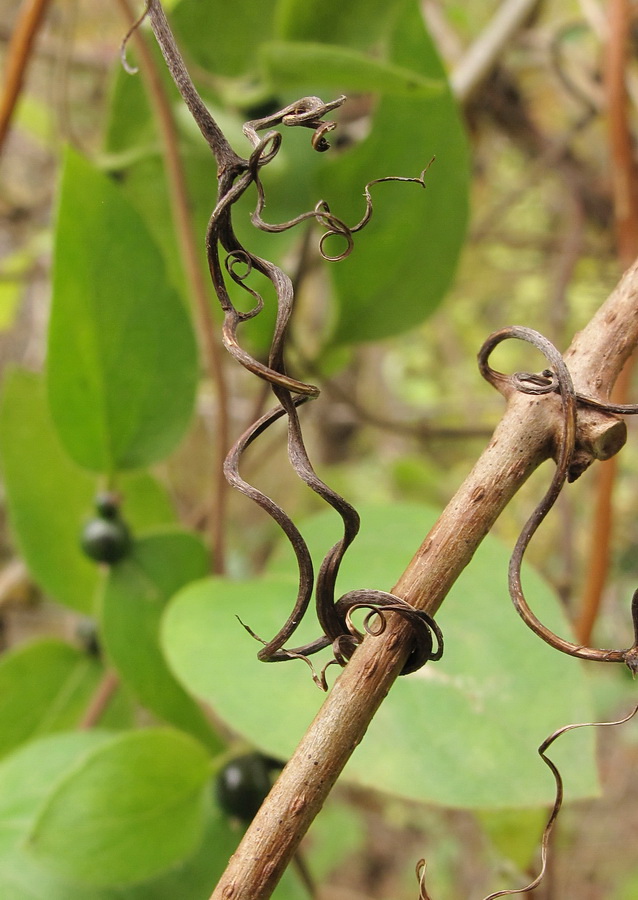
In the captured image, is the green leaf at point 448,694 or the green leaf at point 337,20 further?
the green leaf at point 337,20

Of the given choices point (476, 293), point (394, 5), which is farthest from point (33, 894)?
point (476, 293)

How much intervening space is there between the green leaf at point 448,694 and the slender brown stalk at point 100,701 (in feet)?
0.39

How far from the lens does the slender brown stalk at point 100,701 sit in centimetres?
43

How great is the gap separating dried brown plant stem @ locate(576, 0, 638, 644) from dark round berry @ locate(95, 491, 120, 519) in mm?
248

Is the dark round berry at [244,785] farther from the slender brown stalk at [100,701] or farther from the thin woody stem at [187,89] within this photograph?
the thin woody stem at [187,89]

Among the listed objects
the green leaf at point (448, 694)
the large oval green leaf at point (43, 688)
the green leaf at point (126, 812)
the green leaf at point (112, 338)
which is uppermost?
the green leaf at point (112, 338)

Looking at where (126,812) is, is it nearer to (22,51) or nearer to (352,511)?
(352,511)

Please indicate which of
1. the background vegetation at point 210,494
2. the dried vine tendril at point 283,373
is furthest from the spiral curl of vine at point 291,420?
the background vegetation at point 210,494

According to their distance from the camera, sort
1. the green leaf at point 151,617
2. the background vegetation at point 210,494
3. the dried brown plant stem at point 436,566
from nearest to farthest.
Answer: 1. the dried brown plant stem at point 436,566
2. the background vegetation at point 210,494
3. the green leaf at point 151,617

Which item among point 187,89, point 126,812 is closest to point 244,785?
point 126,812

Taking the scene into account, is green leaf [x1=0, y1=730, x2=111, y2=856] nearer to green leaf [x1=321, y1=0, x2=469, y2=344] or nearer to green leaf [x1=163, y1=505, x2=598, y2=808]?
green leaf [x1=163, y1=505, x2=598, y2=808]

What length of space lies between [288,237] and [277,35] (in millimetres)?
99

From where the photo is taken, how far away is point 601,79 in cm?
68

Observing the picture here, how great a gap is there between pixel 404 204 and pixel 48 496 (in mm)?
250
